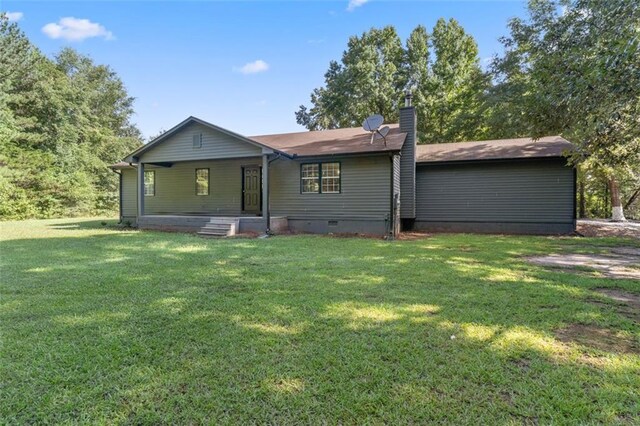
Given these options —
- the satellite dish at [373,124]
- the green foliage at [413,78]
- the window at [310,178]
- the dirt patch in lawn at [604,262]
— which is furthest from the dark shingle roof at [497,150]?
the green foliage at [413,78]

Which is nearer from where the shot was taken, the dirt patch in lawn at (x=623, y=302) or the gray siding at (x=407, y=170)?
the dirt patch in lawn at (x=623, y=302)

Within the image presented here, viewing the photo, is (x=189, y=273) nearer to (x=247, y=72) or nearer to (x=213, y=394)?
(x=213, y=394)

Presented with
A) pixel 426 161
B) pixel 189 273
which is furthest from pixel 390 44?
pixel 189 273

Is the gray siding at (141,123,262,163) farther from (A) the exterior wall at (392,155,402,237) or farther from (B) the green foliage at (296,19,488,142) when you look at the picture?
(B) the green foliage at (296,19,488,142)

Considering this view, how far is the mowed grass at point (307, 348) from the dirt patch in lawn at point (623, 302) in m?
0.11

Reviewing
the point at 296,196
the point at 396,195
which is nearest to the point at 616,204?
the point at 396,195

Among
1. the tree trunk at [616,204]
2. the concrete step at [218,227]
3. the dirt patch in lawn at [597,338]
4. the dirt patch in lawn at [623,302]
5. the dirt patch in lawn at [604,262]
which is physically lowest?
the dirt patch in lawn at [597,338]

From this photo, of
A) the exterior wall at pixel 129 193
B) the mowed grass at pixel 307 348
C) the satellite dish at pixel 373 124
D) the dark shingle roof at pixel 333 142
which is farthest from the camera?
the exterior wall at pixel 129 193

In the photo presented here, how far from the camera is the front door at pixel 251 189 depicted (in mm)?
13727

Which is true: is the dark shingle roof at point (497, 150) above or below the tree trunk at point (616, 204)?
above

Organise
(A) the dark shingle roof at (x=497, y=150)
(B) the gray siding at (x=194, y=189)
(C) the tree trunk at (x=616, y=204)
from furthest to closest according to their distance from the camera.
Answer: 1. (C) the tree trunk at (x=616, y=204)
2. (B) the gray siding at (x=194, y=189)
3. (A) the dark shingle roof at (x=497, y=150)

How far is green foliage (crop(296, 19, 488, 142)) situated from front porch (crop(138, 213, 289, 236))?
16.6 m

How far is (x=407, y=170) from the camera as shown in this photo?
13.0 meters

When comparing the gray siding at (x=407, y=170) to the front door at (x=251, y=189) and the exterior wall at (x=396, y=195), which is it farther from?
the front door at (x=251, y=189)
